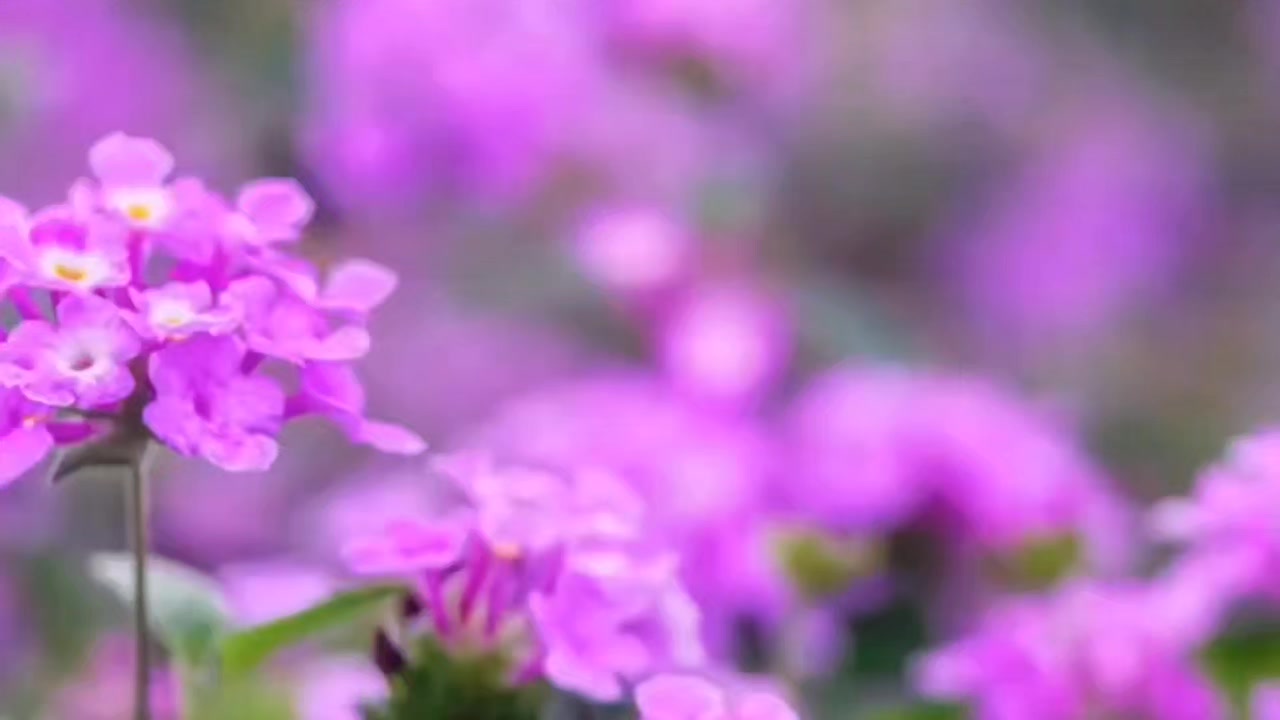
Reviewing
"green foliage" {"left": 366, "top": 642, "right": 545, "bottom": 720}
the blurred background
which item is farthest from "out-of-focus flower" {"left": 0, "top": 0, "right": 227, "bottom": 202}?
"green foliage" {"left": 366, "top": 642, "right": 545, "bottom": 720}

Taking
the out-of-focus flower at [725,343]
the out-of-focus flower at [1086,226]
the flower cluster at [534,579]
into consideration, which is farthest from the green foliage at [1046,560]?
the out-of-focus flower at [1086,226]

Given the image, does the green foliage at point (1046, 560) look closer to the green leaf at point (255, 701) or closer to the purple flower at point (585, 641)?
the green leaf at point (255, 701)

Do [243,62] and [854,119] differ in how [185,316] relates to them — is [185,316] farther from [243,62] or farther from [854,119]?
[854,119]

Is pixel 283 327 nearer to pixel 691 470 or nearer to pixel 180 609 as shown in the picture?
pixel 180 609

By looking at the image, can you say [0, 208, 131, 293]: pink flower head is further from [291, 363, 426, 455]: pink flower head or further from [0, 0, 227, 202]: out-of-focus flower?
[0, 0, 227, 202]: out-of-focus flower

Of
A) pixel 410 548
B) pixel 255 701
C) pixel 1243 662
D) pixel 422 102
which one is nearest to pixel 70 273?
pixel 410 548

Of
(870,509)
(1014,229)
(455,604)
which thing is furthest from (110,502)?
(1014,229)

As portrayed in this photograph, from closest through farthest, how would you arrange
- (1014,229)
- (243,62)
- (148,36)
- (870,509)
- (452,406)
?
(870,509) → (243,62) → (452,406) → (148,36) → (1014,229)
